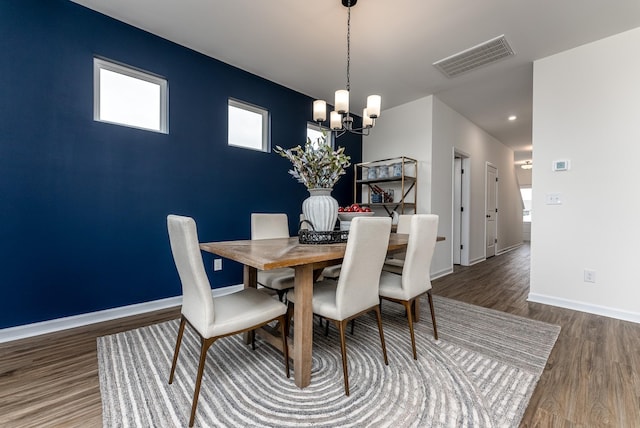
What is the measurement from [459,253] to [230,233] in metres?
4.13

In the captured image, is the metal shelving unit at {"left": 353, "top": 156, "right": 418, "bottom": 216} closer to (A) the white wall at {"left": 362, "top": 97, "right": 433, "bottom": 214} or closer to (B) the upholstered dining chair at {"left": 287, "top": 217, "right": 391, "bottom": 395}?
(A) the white wall at {"left": 362, "top": 97, "right": 433, "bottom": 214}

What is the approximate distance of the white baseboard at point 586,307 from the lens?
8.29ft

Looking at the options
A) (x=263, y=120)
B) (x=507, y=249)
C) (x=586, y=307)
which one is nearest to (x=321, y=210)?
(x=263, y=120)

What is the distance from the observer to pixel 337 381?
1.58 metres

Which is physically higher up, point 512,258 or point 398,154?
point 398,154

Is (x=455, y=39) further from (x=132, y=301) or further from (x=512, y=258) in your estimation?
(x=512, y=258)

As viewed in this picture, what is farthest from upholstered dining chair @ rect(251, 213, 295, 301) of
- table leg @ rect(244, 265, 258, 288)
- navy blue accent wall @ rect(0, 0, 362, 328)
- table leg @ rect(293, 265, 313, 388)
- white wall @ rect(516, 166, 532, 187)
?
white wall @ rect(516, 166, 532, 187)

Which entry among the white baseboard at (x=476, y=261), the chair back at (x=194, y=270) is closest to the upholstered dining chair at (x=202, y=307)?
the chair back at (x=194, y=270)

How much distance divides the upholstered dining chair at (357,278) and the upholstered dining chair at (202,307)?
29 centimetres

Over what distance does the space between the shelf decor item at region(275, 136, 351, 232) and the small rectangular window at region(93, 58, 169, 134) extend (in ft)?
5.41

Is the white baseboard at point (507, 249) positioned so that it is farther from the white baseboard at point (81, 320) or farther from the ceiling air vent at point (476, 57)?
the white baseboard at point (81, 320)

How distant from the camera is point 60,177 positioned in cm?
224

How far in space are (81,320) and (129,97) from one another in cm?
205

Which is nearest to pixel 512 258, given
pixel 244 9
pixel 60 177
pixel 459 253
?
pixel 459 253
